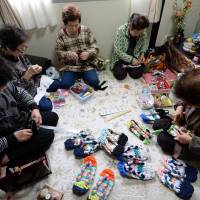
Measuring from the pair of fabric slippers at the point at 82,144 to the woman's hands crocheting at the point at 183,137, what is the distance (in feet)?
1.89

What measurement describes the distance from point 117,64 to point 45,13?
2.93 feet

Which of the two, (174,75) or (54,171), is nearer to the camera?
(54,171)

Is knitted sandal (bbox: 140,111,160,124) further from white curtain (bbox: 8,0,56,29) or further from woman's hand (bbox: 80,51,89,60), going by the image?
white curtain (bbox: 8,0,56,29)

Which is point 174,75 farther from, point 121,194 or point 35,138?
point 35,138

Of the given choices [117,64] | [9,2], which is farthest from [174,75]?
[9,2]

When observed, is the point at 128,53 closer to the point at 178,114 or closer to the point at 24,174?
the point at 178,114

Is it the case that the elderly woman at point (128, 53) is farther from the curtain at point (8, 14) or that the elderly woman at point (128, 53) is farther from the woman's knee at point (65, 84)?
the curtain at point (8, 14)

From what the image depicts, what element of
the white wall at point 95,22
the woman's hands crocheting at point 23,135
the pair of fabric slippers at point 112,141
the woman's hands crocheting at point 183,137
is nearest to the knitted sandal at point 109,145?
the pair of fabric slippers at point 112,141

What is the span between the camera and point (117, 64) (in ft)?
7.54

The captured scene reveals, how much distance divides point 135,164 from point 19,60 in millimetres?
1218

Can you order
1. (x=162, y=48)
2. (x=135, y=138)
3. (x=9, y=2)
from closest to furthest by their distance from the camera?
(x=135, y=138) < (x=9, y=2) < (x=162, y=48)

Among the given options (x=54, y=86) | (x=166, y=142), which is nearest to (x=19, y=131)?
(x=54, y=86)

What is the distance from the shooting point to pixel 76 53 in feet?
6.88

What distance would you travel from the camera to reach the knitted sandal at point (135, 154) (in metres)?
1.47
